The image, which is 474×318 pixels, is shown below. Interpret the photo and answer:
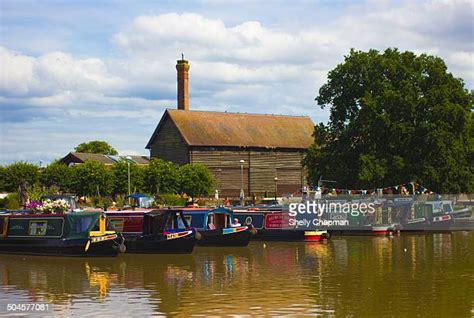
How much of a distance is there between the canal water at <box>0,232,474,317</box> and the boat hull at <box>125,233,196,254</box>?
0.44 m

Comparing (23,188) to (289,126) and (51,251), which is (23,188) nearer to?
(51,251)

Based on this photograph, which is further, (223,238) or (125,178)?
(125,178)

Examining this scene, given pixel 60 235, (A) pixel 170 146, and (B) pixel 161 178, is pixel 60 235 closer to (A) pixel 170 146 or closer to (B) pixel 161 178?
(B) pixel 161 178

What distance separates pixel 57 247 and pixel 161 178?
3720 centimetres

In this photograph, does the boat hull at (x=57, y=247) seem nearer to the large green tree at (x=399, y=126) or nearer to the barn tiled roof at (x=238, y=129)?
the large green tree at (x=399, y=126)

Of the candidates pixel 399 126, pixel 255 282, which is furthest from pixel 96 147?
pixel 255 282

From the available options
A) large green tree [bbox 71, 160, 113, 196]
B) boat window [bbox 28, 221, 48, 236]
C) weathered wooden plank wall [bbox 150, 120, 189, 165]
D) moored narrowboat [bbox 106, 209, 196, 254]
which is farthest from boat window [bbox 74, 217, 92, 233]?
weathered wooden plank wall [bbox 150, 120, 189, 165]

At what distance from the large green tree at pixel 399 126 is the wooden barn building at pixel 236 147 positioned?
21969 mm

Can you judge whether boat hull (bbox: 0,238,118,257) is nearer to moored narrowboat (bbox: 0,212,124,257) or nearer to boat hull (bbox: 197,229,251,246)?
moored narrowboat (bbox: 0,212,124,257)

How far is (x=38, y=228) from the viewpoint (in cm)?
3158

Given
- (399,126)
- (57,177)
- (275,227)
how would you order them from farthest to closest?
(57,177) < (399,126) < (275,227)

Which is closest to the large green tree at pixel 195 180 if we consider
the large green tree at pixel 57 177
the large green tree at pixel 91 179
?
the large green tree at pixel 91 179

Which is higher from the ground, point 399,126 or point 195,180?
point 399,126

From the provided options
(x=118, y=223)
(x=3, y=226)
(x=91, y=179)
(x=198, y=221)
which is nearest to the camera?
(x=3, y=226)
